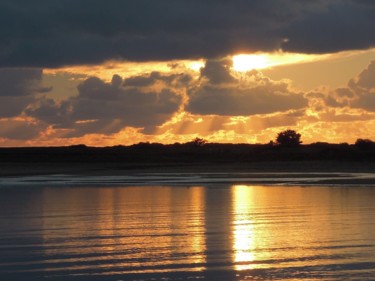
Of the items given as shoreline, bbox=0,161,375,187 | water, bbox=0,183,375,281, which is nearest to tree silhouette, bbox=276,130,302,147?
shoreline, bbox=0,161,375,187

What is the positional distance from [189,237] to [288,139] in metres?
108

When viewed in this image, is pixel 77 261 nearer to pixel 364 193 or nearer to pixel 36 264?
pixel 36 264

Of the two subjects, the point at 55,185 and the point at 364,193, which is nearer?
the point at 364,193

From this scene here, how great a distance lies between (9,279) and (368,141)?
104 m

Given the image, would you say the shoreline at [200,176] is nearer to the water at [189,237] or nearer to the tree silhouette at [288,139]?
the water at [189,237]

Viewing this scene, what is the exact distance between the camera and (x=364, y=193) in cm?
3506

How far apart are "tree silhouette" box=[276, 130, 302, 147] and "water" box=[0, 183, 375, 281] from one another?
90.6m

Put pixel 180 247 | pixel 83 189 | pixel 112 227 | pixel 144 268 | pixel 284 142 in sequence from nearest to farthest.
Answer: pixel 144 268 < pixel 180 247 < pixel 112 227 < pixel 83 189 < pixel 284 142

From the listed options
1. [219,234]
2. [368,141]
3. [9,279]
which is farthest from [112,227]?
[368,141]

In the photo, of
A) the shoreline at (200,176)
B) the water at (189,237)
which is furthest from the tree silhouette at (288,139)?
the water at (189,237)

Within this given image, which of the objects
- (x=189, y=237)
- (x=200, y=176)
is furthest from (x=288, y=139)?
(x=189, y=237)

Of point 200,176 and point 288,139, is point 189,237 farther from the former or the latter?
point 288,139

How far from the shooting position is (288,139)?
127 m

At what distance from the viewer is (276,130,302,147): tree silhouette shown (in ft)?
409
